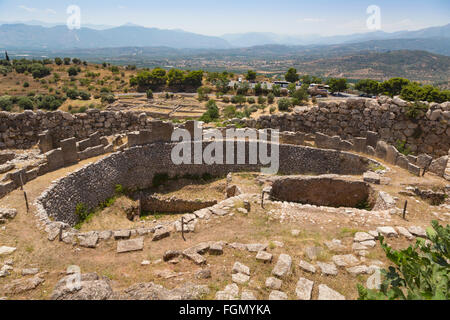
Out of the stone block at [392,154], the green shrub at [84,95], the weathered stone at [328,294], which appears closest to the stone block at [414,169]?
the stone block at [392,154]

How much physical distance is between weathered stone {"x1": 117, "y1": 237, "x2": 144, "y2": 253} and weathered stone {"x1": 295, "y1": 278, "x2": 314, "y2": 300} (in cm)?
426

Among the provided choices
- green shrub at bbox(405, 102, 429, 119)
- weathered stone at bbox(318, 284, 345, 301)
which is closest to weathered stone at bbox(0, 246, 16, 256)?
weathered stone at bbox(318, 284, 345, 301)

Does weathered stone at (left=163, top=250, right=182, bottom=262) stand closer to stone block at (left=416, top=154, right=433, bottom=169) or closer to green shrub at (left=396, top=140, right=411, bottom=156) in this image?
stone block at (left=416, top=154, right=433, bottom=169)

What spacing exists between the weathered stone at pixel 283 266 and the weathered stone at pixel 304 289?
1.20 ft

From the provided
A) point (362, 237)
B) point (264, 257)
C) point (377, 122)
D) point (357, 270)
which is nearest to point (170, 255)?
point (264, 257)

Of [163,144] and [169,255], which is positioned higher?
[163,144]

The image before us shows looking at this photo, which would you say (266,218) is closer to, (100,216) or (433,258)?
(433,258)

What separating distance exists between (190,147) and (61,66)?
60799 mm

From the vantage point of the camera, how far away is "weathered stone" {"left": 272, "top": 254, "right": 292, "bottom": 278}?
235 inches

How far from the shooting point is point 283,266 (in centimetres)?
620

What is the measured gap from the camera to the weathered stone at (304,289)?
5.34m

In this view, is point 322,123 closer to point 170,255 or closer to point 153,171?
point 153,171

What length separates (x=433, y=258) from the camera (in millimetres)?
4723
